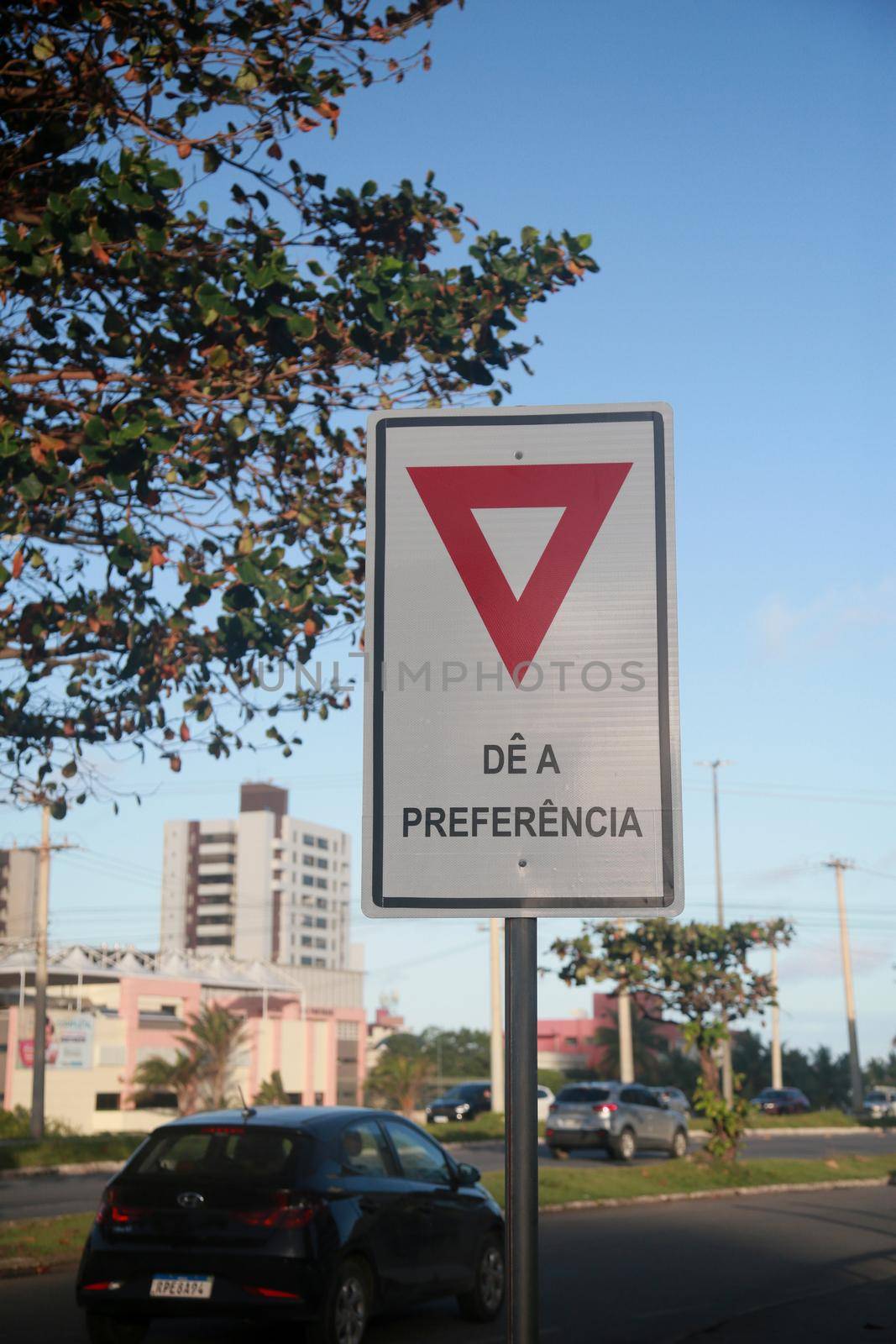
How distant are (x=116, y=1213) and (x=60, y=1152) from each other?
945 inches

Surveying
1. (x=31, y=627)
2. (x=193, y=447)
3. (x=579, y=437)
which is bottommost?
(x=579, y=437)

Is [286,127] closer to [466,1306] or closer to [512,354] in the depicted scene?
[512,354]

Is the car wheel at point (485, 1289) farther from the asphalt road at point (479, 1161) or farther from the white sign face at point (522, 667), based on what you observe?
the white sign face at point (522, 667)

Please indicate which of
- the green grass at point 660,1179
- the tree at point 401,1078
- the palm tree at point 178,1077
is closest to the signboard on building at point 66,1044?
the palm tree at point 178,1077

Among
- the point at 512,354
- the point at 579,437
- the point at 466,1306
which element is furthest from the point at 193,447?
the point at 579,437

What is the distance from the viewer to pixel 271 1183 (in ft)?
32.9

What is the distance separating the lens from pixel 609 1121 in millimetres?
35000

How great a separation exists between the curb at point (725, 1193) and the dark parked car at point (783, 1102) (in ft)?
117

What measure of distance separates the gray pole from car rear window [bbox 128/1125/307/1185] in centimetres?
2853

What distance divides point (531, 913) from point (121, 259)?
8.69m

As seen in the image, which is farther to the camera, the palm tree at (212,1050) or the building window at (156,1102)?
the building window at (156,1102)

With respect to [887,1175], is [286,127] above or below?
above

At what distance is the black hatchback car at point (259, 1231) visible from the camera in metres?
9.70

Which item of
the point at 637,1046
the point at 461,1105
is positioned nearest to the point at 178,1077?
the point at 461,1105
